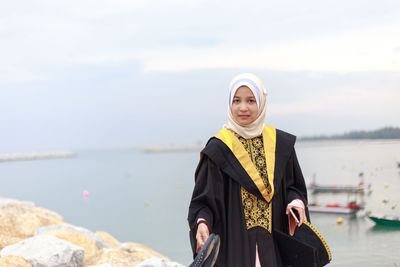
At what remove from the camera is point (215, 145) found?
2.13 metres

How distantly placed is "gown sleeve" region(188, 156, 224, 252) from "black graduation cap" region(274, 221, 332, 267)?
32 cm

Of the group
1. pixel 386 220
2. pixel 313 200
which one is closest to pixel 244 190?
pixel 386 220

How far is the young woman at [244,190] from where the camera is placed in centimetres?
206

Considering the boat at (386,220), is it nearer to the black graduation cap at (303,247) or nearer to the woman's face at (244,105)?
the black graduation cap at (303,247)

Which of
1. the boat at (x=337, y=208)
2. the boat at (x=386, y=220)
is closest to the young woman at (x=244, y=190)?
the boat at (x=386, y=220)

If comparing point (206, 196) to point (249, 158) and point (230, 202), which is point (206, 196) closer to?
point (230, 202)

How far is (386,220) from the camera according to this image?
196 inches

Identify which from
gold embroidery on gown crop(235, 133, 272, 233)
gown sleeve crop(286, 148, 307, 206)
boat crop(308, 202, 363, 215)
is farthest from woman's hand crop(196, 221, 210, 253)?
boat crop(308, 202, 363, 215)

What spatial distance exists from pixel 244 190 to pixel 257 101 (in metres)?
0.42

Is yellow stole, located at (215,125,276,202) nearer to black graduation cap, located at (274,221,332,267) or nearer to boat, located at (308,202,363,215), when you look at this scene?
black graduation cap, located at (274,221,332,267)

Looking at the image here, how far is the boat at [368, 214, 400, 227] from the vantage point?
482 centimetres

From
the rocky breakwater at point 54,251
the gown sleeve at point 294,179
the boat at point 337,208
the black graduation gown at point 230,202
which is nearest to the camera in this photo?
the black graduation gown at point 230,202

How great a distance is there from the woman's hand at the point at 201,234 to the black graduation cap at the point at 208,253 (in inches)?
2.5

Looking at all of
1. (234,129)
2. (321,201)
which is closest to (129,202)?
(321,201)
